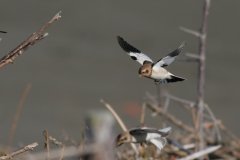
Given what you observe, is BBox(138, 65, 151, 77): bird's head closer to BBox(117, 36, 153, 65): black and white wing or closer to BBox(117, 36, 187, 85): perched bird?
BBox(117, 36, 187, 85): perched bird


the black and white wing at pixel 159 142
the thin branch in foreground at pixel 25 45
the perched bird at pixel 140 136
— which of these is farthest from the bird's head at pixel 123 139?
the thin branch in foreground at pixel 25 45

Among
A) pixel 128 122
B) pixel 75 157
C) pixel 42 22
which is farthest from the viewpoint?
pixel 42 22

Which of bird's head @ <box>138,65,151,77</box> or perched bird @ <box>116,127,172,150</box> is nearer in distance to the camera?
bird's head @ <box>138,65,151,77</box>

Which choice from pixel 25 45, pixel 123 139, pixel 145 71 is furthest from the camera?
pixel 25 45

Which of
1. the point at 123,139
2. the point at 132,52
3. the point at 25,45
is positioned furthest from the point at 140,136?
the point at 25,45

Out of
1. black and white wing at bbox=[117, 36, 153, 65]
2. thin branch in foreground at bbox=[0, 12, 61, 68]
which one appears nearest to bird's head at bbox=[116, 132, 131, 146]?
black and white wing at bbox=[117, 36, 153, 65]

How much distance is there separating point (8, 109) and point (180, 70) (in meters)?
2.66

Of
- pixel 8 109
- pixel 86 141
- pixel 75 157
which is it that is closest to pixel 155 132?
pixel 86 141

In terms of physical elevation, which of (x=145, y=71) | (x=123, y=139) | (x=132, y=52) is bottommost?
(x=123, y=139)

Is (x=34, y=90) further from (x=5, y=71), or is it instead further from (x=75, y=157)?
(x=75, y=157)

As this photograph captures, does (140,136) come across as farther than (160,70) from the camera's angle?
Yes

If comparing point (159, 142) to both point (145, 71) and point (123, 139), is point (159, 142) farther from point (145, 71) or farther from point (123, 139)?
point (145, 71)

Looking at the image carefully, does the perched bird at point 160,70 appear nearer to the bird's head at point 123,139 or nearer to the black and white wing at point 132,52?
the black and white wing at point 132,52

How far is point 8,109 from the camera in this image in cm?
539
